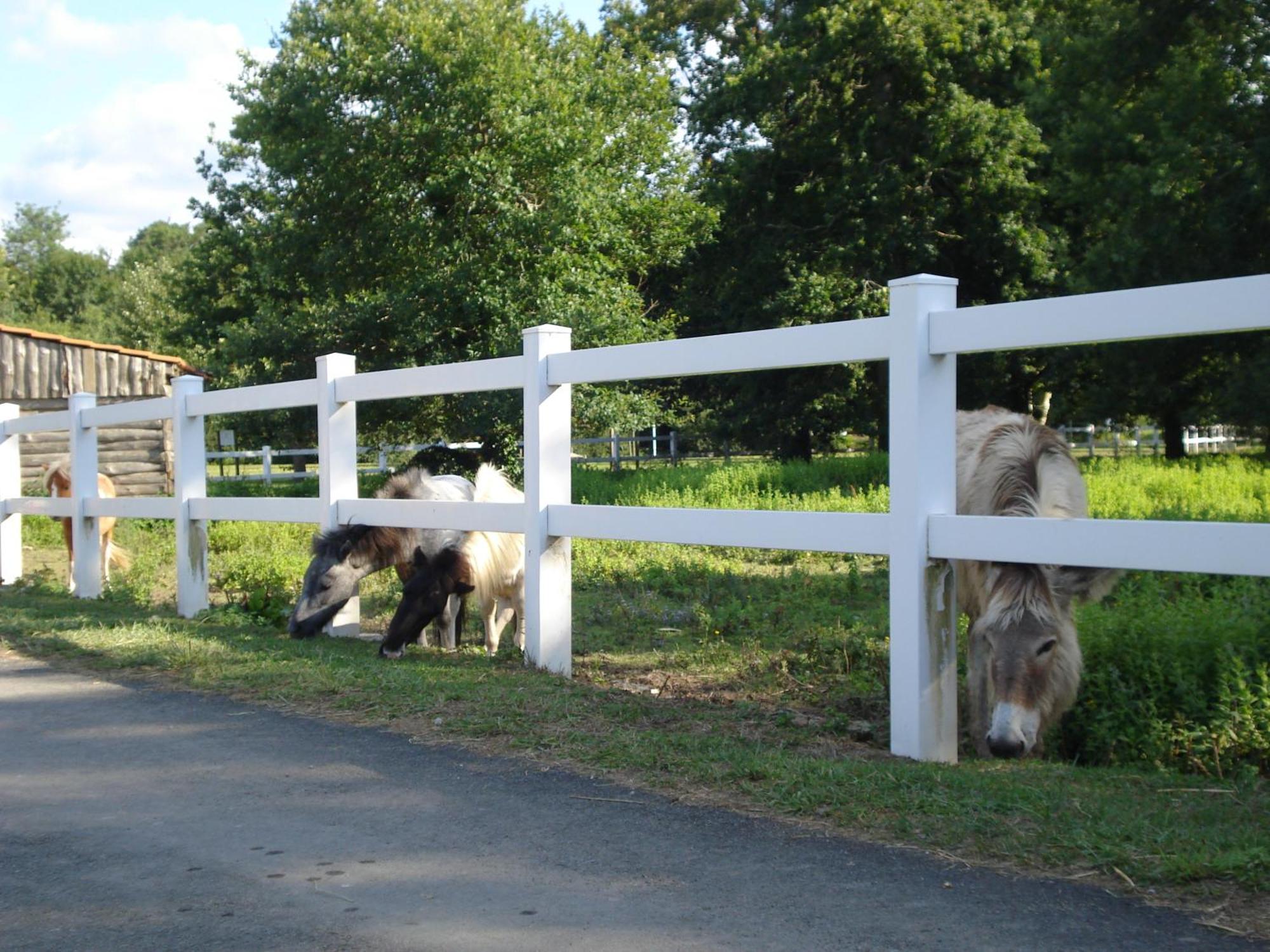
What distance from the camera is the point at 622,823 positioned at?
3723 mm

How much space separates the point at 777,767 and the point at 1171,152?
42.4 feet

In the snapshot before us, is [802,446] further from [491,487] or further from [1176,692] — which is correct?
[1176,692]

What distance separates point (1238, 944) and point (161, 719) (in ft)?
14.8

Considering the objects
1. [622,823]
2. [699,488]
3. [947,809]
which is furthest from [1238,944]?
[699,488]

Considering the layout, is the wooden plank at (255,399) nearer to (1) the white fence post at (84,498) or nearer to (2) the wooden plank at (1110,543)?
(1) the white fence post at (84,498)

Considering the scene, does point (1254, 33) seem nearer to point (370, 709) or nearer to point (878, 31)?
point (878, 31)

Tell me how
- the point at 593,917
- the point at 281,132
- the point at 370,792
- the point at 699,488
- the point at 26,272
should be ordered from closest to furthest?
the point at 593,917
the point at 370,792
the point at 699,488
the point at 281,132
the point at 26,272

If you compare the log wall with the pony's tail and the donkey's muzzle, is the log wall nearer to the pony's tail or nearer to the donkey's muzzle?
the pony's tail

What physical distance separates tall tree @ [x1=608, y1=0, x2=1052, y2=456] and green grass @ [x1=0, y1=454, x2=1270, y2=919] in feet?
50.6

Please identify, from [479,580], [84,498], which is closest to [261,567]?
[84,498]

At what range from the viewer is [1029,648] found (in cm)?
473

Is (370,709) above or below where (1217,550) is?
below

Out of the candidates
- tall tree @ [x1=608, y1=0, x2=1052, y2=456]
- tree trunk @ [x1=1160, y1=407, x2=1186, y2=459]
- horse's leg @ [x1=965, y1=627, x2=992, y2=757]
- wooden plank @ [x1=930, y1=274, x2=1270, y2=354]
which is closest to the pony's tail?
horse's leg @ [x1=965, y1=627, x2=992, y2=757]

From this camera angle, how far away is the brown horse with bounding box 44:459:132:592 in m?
11.2
